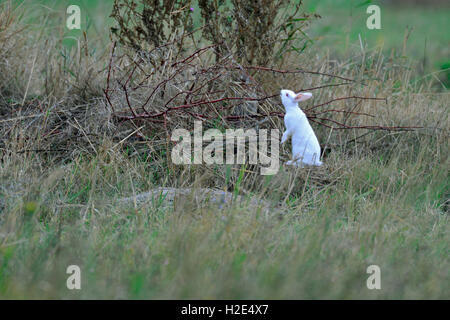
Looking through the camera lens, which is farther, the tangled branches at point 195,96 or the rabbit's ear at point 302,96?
the tangled branches at point 195,96

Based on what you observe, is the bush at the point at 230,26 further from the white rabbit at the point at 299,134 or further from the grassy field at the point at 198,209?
the white rabbit at the point at 299,134

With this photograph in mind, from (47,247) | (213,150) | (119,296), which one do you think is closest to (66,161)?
(213,150)

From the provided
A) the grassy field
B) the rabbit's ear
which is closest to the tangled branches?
the grassy field

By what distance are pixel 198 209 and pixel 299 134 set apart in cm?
94

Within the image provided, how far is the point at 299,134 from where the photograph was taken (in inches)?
142

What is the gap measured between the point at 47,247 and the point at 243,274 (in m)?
0.93

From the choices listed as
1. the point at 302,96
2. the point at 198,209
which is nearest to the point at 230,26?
the point at 302,96

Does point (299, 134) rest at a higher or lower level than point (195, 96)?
lower

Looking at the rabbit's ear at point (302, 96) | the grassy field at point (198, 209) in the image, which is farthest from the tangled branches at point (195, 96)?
the rabbit's ear at point (302, 96)

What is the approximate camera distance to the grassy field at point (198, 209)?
2340 mm

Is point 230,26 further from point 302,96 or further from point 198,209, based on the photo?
point 198,209

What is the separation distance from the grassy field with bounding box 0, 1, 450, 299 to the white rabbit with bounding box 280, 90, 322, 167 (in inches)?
3.8

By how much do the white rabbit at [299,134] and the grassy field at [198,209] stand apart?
0.32 ft
